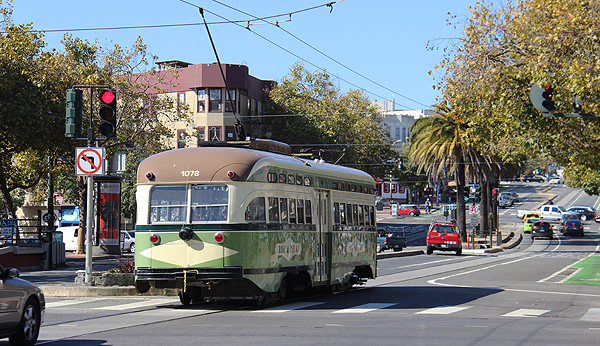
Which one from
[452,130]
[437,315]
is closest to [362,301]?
[437,315]

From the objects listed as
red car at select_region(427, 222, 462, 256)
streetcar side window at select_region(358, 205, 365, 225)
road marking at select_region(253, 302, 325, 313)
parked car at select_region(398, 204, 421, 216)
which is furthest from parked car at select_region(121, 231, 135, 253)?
parked car at select_region(398, 204, 421, 216)

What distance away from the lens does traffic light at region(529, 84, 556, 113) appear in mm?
17891

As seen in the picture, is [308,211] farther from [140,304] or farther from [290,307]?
[140,304]

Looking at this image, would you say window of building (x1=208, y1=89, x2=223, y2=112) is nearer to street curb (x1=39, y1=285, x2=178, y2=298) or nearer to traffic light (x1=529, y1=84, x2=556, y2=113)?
street curb (x1=39, y1=285, x2=178, y2=298)

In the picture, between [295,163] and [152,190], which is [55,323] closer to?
[152,190]

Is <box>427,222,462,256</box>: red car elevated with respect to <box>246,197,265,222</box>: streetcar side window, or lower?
lower

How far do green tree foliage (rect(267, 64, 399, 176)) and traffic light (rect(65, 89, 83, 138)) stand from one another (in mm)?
42788

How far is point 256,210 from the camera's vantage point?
13.8 m

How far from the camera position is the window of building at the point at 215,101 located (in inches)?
2154

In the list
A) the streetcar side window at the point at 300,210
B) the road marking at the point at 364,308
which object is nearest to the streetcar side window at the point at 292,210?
the streetcar side window at the point at 300,210

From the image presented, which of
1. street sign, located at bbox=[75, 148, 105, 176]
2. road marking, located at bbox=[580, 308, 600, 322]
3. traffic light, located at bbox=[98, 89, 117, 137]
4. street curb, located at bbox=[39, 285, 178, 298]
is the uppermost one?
traffic light, located at bbox=[98, 89, 117, 137]

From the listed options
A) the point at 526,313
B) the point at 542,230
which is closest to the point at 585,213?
the point at 542,230

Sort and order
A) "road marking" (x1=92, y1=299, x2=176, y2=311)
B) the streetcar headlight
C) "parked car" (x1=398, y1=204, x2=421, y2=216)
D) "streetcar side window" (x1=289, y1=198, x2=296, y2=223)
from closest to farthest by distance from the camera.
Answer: the streetcar headlight, "road marking" (x1=92, y1=299, x2=176, y2=311), "streetcar side window" (x1=289, y1=198, x2=296, y2=223), "parked car" (x1=398, y1=204, x2=421, y2=216)

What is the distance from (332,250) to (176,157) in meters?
4.59
